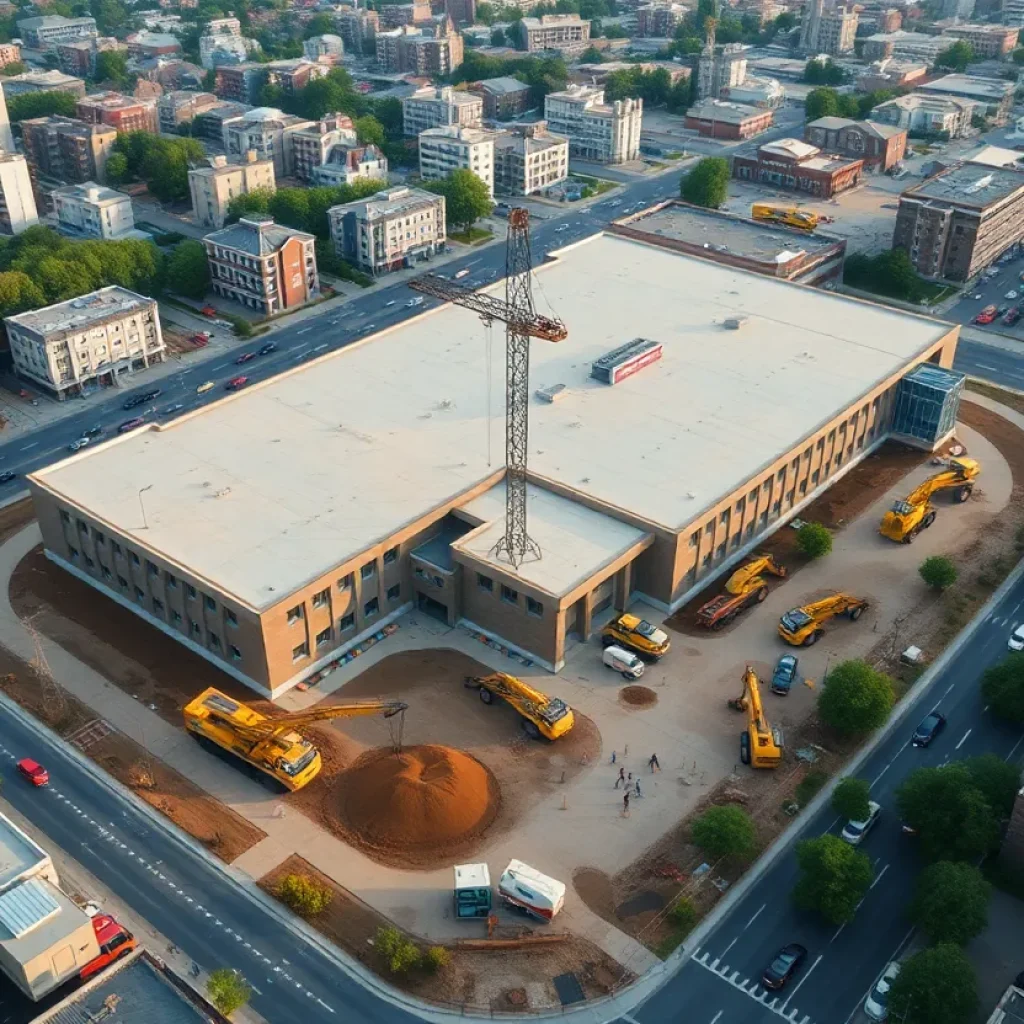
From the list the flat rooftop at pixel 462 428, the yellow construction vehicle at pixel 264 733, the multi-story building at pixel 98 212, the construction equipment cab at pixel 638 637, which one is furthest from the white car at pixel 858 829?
the multi-story building at pixel 98 212

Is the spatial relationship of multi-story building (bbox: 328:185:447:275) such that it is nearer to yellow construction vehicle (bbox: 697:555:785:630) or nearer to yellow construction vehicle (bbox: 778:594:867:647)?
yellow construction vehicle (bbox: 697:555:785:630)

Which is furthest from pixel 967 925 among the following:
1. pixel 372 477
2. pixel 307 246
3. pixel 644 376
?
pixel 307 246

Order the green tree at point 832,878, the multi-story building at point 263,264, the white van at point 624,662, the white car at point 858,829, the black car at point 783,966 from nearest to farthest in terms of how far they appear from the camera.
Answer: the black car at point 783,966 < the green tree at point 832,878 < the white car at point 858,829 < the white van at point 624,662 < the multi-story building at point 263,264

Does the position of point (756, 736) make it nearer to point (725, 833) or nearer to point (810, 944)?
point (725, 833)

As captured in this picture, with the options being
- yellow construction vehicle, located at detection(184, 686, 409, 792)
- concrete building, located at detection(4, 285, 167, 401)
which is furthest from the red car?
concrete building, located at detection(4, 285, 167, 401)

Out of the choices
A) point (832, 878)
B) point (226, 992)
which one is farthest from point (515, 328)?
point (226, 992)

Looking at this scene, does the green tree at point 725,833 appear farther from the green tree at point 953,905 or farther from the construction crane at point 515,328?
the construction crane at point 515,328
